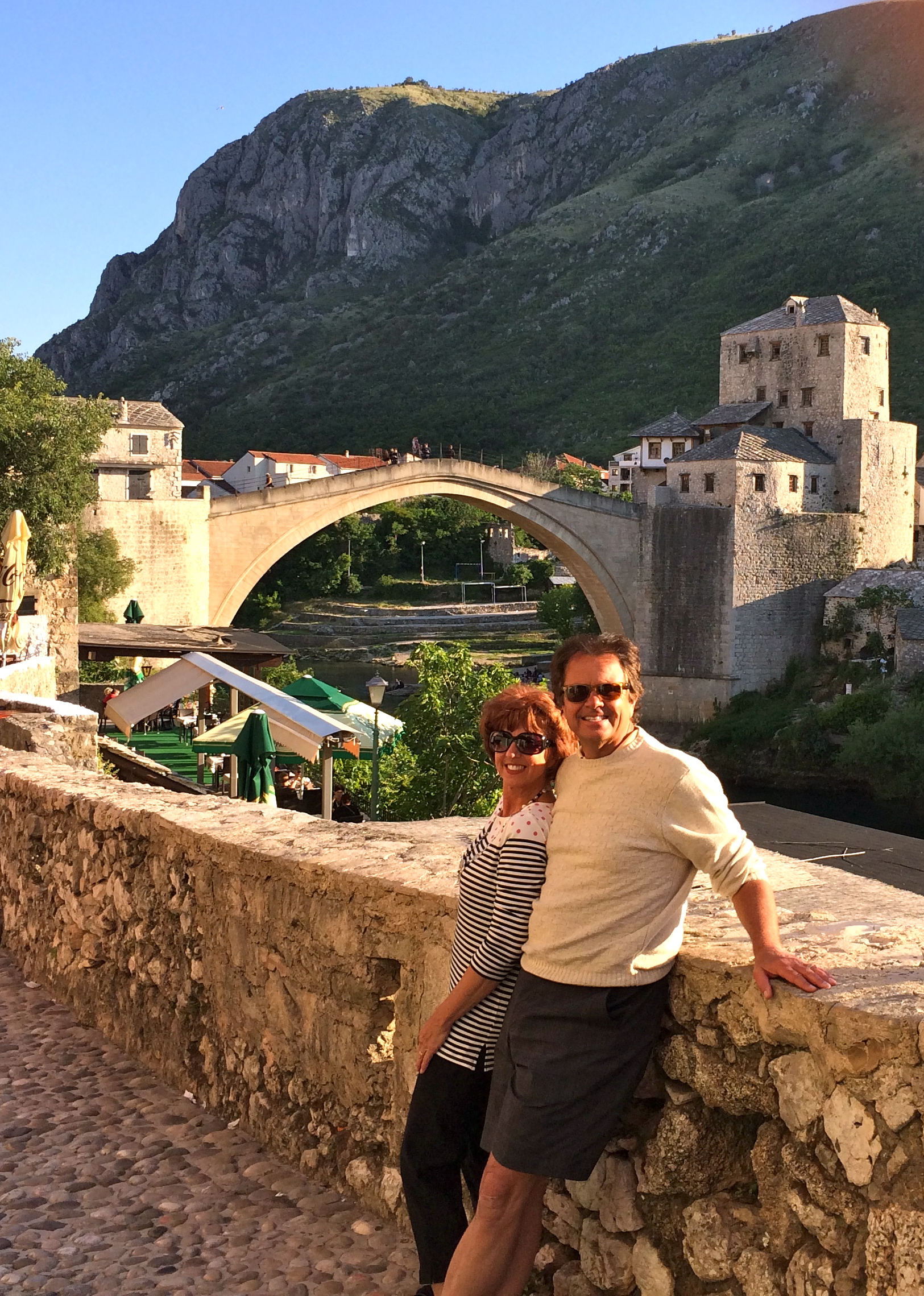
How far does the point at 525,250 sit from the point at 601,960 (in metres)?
89.4

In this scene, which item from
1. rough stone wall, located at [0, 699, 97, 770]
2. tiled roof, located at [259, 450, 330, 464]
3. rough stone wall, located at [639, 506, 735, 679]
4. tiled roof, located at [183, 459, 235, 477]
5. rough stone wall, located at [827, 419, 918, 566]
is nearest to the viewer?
rough stone wall, located at [0, 699, 97, 770]

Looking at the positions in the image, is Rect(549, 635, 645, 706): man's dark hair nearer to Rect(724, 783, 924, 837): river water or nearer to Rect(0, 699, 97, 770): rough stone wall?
Rect(0, 699, 97, 770): rough stone wall

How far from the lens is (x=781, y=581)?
34594 mm

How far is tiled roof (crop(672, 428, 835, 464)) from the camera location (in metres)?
34.0

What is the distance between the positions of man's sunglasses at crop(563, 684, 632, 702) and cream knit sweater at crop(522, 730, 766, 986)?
0.45ft

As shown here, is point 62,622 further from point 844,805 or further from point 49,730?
point 844,805

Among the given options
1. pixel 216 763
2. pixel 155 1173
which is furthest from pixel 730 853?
pixel 216 763

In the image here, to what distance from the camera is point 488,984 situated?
2.48m

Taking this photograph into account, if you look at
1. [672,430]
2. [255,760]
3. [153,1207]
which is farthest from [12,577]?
[672,430]

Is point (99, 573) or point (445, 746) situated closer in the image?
point (445, 746)

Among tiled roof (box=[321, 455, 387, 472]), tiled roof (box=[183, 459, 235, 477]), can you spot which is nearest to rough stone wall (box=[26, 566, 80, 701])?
tiled roof (box=[321, 455, 387, 472])

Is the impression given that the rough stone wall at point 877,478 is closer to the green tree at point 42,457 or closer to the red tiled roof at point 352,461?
the green tree at point 42,457

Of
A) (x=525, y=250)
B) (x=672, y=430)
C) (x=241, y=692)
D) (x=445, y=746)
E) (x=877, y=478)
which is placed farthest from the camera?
(x=525, y=250)

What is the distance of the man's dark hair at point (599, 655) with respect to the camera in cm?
248
